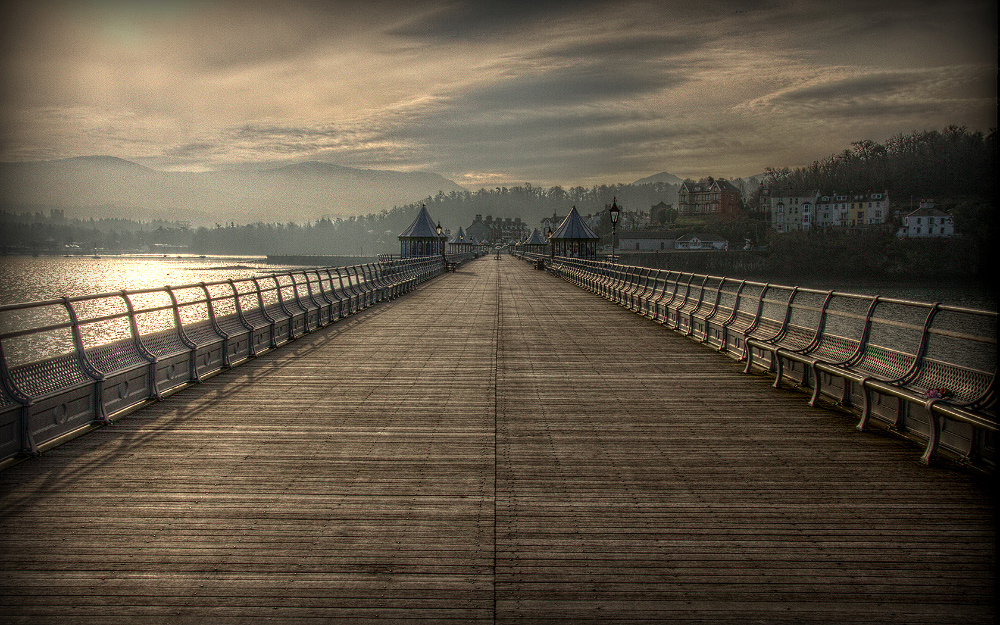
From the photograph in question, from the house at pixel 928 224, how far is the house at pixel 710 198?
50.6m

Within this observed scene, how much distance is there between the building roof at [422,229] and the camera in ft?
189

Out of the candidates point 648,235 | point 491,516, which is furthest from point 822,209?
point 491,516

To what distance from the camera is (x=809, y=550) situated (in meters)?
4.25

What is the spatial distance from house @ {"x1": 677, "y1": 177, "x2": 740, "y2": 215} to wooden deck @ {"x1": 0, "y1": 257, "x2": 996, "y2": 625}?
181 metres

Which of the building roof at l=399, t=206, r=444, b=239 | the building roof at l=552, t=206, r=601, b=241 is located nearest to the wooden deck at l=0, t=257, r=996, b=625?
the building roof at l=552, t=206, r=601, b=241

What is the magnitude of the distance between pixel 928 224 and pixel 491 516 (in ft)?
506

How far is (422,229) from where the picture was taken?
5869 centimetres

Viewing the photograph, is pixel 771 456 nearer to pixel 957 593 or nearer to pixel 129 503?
pixel 957 593

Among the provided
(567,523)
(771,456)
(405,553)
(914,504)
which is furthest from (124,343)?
(914,504)

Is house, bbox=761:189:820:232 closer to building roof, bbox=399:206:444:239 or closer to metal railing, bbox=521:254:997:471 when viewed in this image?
building roof, bbox=399:206:444:239

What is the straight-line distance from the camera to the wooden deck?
3.65m

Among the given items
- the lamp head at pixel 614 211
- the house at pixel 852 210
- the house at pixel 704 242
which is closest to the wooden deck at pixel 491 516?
the lamp head at pixel 614 211

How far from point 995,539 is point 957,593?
3.42 feet

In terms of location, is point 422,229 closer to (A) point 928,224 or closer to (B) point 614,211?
(B) point 614,211
